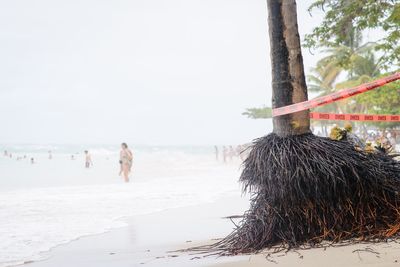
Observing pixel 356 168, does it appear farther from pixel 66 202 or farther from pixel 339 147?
pixel 66 202

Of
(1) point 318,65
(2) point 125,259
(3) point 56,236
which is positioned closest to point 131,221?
(3) point 56,236

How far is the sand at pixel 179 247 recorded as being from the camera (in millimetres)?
3400

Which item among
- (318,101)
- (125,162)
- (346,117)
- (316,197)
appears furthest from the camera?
(125,162)

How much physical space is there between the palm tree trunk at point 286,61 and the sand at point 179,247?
117cm

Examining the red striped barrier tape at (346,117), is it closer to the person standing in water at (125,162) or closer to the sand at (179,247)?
the sand at (179,247)

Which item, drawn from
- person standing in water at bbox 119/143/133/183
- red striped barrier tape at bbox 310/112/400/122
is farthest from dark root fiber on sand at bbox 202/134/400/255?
person standing in water at bbox 119/143/133/183

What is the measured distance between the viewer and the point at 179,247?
535 centimetres

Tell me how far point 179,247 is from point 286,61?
2.53 metres

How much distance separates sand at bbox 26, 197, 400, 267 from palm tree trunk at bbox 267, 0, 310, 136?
117 centimetres

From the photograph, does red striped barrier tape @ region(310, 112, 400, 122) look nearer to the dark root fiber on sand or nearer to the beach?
the dark root fiber on sand

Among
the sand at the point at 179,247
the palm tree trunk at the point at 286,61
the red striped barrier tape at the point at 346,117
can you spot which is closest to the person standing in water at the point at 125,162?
the sand at the point at 179,247

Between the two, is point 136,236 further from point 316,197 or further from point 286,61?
point 286,61

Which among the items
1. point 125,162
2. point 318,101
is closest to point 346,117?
point 318,101

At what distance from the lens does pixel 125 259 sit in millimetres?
4680
